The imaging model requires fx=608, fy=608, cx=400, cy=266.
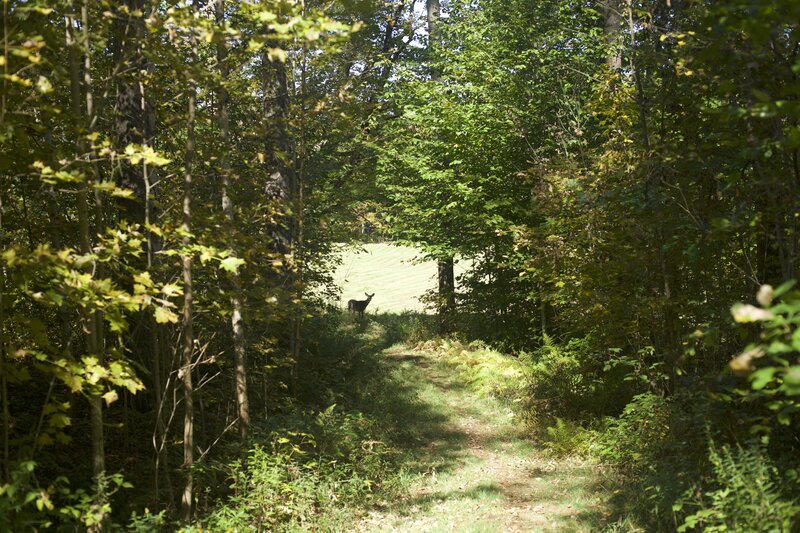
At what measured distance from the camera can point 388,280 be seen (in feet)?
128

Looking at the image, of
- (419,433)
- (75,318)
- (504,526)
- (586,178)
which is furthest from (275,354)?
(586,178)

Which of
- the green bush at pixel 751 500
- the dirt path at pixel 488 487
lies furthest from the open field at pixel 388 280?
the green bush at pixel 751 500

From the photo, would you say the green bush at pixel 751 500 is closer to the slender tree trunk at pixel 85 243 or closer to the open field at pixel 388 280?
the slender tree trunk at pixel 85 243

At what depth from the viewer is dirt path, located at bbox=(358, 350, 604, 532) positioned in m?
6.52

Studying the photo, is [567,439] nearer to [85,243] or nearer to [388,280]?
[85,243]

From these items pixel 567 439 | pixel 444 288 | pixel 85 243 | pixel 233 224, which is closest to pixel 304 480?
pixel 233 224

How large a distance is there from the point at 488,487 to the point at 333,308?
6.11 m

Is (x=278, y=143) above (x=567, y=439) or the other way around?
above

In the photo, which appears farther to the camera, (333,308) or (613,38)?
(333,308)

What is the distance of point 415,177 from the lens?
54.5 feet

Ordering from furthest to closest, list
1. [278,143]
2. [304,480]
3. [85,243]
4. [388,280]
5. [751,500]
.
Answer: [388,280] → [278,143] → [304,480] → [85,243] → [751,500]

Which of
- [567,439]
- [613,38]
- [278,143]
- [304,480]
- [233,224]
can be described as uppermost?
[613,38]

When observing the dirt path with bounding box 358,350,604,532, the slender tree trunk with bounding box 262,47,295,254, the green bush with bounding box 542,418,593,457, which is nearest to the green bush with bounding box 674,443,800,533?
the dirt path with bounding box 358,350,604,532

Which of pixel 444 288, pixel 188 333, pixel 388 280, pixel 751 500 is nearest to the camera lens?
pixel 751 500
